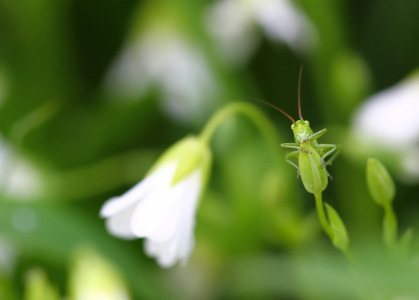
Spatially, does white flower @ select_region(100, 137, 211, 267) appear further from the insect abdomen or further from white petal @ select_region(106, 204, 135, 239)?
the insect abdomen

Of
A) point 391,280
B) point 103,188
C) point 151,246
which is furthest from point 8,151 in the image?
point 391,280

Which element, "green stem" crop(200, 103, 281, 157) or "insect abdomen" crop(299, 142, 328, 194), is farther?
"green stem" crop(200, 103, 281, 157)

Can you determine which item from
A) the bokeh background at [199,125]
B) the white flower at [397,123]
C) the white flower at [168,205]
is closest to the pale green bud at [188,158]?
the white flower at [168,205]

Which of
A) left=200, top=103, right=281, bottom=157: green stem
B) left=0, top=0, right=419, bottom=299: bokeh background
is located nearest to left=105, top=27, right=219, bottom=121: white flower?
left=0, top=0, right=419, bottom=299: bokeh background

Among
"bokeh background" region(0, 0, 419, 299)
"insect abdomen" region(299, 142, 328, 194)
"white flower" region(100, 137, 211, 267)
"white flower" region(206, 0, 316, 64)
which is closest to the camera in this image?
"insect abdomen" region(299, 142, 328, 194)

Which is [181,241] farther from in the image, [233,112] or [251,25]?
[251,25]

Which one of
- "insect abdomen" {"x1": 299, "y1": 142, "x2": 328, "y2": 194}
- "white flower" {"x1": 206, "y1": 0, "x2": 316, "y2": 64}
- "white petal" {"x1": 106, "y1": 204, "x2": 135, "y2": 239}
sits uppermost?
"white flower" {"x1": 206, "y1": 0, "x2": 316, "y2": 64}

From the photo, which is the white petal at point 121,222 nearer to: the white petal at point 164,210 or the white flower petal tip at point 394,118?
the white petal at point 164,210
